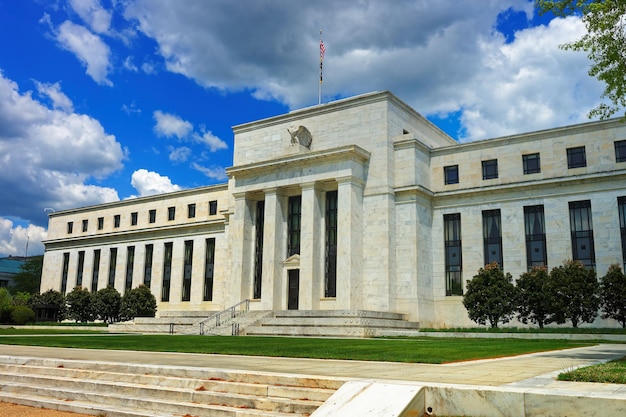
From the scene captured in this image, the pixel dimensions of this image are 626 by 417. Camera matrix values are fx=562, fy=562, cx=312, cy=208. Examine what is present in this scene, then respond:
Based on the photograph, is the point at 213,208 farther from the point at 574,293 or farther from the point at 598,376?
the point at 598,376

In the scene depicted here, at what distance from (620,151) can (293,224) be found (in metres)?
25.5

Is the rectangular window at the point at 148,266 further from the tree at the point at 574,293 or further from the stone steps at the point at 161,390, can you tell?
the stone steps at the point at 161,390

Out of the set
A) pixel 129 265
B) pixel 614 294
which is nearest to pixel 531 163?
pixel 614 294

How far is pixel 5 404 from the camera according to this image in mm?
13742

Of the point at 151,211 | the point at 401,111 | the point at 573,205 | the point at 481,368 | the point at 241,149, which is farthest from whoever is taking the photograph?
the point at 151,211

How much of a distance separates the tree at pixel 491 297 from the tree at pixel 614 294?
5.36 meters

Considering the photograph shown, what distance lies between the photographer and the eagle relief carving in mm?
48344

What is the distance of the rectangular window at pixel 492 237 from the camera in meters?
42.7

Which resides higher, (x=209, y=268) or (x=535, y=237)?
(x=535, y=237)

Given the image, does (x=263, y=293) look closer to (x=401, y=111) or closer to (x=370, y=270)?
(x=370, y=270)

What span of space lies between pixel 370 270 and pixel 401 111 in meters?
14.0

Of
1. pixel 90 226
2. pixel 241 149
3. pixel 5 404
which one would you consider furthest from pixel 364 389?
pixel 90 226

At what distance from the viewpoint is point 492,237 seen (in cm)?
4316

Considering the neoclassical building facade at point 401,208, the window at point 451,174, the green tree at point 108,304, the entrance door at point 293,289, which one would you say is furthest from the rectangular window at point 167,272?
the window at point 451,174
